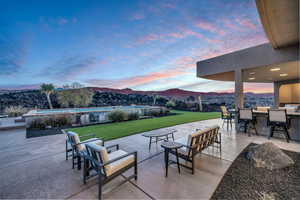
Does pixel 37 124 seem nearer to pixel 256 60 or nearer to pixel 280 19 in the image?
pixel 280 19

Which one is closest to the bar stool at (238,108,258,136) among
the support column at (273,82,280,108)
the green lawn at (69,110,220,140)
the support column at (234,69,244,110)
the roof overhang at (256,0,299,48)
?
the support column at (234,69,244,110)

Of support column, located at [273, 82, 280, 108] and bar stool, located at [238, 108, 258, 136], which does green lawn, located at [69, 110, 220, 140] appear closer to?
bar stool, located at [238, 108, 258, 136]

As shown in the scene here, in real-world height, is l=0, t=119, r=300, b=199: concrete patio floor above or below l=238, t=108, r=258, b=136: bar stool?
below

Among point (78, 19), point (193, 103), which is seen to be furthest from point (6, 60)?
point (193, 103)

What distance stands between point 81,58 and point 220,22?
29.6 ft

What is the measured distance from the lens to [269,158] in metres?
2.68

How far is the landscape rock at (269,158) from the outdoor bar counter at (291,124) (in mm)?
2501

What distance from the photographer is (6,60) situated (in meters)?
8.27

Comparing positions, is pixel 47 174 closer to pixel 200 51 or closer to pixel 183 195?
pixel 183 195

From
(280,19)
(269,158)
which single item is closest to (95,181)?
(269,158)

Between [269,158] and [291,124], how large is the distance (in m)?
3.14

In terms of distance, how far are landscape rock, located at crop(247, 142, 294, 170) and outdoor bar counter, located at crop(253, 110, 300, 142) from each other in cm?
250

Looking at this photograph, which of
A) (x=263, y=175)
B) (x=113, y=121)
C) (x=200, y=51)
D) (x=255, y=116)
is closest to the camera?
(x=263, y=175)

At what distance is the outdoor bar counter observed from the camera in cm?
429
